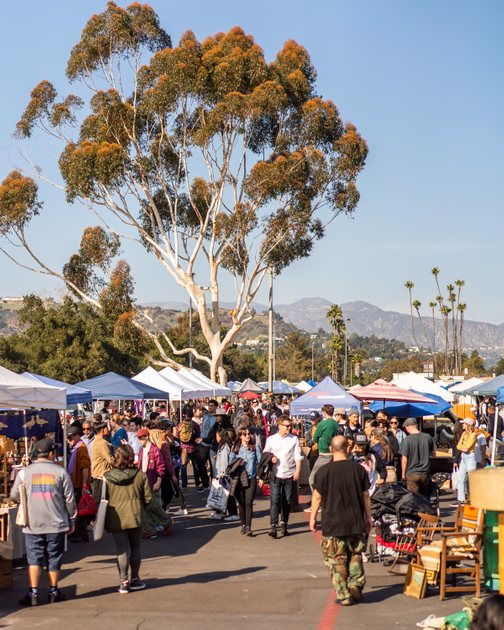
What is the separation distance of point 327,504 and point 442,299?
12393 centimetres

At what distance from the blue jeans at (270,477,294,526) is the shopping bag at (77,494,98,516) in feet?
8.60

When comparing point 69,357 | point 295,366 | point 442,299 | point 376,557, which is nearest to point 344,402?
point 376,557

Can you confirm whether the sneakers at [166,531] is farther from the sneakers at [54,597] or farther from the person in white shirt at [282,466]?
the sneakers at [54,597]

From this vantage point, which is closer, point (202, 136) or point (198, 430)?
point (198, 430)

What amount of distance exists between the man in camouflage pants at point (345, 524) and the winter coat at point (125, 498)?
1926 mm

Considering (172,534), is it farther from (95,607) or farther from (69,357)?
(69,357)

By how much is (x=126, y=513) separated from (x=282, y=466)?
4198 millimetres

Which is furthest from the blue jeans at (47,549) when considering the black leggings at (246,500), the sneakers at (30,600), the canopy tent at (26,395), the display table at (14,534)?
the black leggings at (246,500)

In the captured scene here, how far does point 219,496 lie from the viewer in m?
15.9

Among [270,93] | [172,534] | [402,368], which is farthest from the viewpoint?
[402,368]

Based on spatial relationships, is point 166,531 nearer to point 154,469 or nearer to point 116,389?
point 154,469

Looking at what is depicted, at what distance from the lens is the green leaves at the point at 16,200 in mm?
43969

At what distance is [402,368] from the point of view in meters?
170

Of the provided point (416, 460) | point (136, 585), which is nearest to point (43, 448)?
point (136, 585)
